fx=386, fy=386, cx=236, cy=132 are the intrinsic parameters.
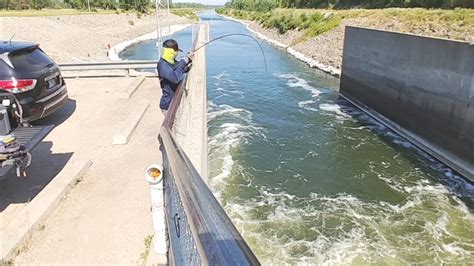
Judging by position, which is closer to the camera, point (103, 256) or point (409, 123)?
point (103, 256)

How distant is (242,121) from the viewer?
16.5 meters

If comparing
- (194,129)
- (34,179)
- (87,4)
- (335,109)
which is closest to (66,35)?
(335,109)

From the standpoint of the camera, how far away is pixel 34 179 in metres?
5.12

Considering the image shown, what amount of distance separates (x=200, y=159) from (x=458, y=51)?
451 inches

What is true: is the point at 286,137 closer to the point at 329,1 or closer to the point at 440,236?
the point at 440,236

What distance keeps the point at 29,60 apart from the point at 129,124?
1.99m

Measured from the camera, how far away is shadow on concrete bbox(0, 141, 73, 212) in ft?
15.2

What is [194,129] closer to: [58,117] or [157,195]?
[58,117]

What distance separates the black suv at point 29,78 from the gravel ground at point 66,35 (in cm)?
1822

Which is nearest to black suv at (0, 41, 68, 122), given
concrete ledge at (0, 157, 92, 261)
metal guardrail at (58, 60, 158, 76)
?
concrete ledge at (0, 157, 92, 261)

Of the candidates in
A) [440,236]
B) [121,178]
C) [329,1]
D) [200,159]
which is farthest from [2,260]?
[329,1]

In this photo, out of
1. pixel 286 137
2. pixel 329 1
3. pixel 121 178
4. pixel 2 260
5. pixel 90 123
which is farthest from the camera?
pixel 329 1

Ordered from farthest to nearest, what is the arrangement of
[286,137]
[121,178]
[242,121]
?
[242,121] → [286,137] → [121,178]

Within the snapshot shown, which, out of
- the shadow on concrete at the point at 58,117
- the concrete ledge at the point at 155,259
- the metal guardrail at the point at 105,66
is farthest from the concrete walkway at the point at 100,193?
the metal guardrail at the point at 105,66
